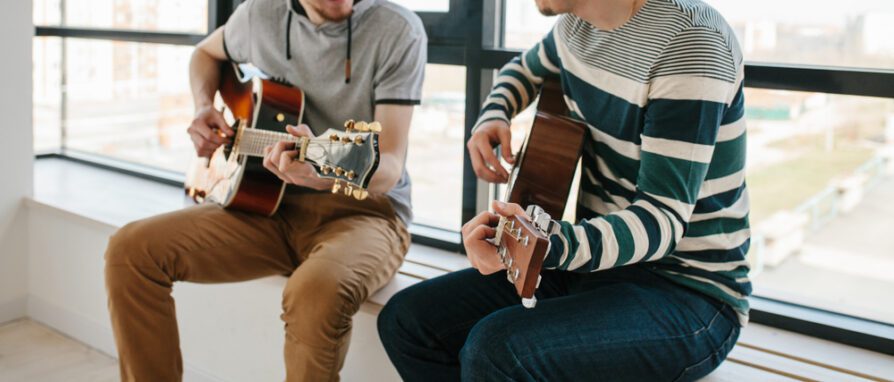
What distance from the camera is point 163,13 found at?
3.24m

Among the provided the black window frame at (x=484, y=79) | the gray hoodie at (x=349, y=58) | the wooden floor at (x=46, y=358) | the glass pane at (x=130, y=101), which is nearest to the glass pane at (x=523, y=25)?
the black window frame at (x=484, y=79)

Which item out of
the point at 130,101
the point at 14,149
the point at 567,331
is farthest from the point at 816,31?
the point at 130,101

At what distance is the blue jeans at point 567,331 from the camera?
1413mm

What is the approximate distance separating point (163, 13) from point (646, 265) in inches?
89.7

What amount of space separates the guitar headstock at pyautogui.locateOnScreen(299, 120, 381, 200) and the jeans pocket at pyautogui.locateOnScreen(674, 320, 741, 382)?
27.1 inches

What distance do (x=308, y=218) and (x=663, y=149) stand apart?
101 centimetres

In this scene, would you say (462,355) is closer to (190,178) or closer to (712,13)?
(712,13)

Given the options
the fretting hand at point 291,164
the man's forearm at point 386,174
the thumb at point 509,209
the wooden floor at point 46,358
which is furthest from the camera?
the wooden floor at point 46,358

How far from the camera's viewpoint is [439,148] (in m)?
2.60

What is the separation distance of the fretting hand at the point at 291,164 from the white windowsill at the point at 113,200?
0.38 meters

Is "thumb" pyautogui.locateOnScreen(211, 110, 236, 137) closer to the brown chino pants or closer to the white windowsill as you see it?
the brown chino pants

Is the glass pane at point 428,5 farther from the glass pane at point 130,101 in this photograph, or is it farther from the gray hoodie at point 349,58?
the glass pane at point 130,101

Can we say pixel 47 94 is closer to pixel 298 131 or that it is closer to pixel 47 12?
pixel 47 12

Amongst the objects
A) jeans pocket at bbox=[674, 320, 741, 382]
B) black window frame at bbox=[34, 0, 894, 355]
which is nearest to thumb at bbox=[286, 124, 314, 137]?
black window frame at bbox=[34, 0, 894, 355]
